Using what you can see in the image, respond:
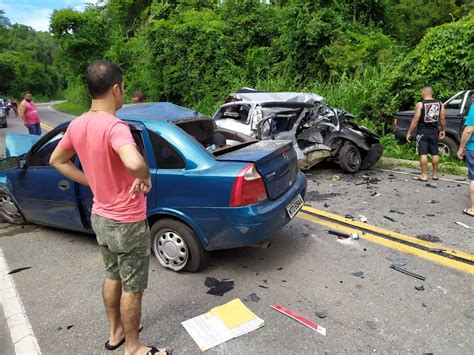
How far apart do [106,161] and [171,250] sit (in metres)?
1.74

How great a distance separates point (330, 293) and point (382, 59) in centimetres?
1154

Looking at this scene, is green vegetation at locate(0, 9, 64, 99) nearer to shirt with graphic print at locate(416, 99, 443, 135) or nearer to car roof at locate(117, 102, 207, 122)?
car roof at locate(117, 102, 207, 122)

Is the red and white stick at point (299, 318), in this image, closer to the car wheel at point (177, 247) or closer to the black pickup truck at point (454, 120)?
the car wheel at point (177, 247)

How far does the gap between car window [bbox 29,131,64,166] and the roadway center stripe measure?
129cm

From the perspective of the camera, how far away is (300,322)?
2936mm

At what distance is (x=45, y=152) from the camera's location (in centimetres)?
439

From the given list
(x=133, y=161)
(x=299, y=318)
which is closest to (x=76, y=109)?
(x=299, y=318)

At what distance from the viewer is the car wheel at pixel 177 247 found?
3.58 metres

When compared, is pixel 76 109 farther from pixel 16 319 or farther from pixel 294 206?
pixel 294 206

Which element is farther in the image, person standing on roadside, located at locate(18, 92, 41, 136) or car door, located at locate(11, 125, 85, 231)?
person standing on roadside, located at locate(18, 92, 41, 136)

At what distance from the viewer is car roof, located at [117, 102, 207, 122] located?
3.96 metres

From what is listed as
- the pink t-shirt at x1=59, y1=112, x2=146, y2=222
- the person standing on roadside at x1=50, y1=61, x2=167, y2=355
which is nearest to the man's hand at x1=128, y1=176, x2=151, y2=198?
the person standing on roadside at x1=50, y1=61, x2=167, y2=355

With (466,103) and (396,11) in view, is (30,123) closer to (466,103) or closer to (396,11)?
(466,103)

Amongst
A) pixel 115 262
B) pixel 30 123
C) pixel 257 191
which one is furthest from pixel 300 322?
pixel 30 123
